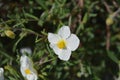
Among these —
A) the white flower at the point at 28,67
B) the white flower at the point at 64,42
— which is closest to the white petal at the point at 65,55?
the white flower at the point at 64,42

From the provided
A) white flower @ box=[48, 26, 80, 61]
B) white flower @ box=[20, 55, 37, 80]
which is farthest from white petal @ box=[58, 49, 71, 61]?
white flower @ box=[20, 55, 37, 80]

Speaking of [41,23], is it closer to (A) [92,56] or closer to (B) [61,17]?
(B) [61,17]

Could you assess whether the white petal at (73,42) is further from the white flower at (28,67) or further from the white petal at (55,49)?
the white flower at (28,67)

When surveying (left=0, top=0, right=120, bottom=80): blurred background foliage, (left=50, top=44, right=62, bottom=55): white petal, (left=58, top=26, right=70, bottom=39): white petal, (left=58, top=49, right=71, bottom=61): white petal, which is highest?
(left=0, top=0, right=120, bottom=80): blurred background foliage

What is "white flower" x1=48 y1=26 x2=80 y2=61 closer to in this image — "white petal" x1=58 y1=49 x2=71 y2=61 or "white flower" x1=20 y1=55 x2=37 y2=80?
"white petal" x1=58 y1=49 x2=71 y2=61

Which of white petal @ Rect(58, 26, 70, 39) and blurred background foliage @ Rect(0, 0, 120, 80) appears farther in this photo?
blurred background foliage @ Rect(0, 0, 120, 80)

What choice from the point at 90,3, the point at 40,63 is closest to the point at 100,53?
the point at 90,3

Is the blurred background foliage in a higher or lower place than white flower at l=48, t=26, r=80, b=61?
higher
